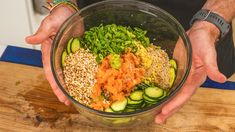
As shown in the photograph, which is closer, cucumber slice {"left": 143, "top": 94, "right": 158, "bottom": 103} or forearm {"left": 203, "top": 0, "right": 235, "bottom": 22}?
cucumber slice {"left": 143, "top": 94, "right": 158, "bottom": 103}

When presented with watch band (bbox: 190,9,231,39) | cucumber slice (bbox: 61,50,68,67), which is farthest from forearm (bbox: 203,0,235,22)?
cucumber slice (bbox: 61,50,68,67)

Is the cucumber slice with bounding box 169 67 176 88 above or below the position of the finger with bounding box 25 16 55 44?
above

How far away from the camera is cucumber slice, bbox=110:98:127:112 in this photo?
938 millimetres

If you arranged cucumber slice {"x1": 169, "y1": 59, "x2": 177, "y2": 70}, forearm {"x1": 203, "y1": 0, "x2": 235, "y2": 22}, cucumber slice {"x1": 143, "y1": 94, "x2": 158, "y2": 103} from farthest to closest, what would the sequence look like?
forearm {"x1": 203, "y1": 0, "x2": 235, "y2": 22} → cucumber slice {"x1": 169, "y1": 59, "x2": 177, "y2": 70} → cucumber slice {"x1": 143, "y1": 94, "x2": 158, "y2": 103}

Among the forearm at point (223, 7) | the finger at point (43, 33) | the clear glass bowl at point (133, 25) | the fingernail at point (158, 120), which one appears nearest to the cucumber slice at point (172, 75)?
the clear glass bowl at point (133, 25)

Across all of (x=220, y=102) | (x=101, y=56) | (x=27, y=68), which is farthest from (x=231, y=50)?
(x=27, y=68)

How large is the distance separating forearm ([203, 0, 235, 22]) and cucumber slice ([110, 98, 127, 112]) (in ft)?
1.38

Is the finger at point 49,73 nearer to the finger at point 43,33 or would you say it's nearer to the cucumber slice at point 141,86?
the finger at point 43,33

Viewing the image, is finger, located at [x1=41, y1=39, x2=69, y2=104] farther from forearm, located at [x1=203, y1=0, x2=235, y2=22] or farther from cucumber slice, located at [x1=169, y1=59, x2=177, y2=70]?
forearm, located at [x1=203, y1=0, x2=235, y2=22]

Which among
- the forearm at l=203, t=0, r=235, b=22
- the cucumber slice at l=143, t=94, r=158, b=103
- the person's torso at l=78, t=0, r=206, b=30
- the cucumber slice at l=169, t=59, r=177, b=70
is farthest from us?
the person's torso at l=78, t=0, r=206, b=30

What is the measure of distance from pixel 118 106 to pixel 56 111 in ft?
0.93

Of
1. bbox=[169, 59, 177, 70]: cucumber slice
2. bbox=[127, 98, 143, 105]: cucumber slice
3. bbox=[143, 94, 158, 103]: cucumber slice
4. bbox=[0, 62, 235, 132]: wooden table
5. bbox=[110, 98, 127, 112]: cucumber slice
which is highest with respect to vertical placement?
bbox=[169, 59, 177, 70]: cucumber slice

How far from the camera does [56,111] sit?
116 centimetres

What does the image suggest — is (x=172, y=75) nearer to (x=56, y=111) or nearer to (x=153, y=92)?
(x=153, y=92)
